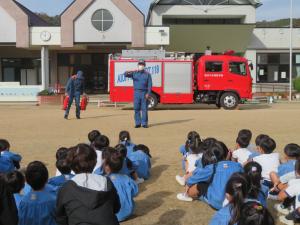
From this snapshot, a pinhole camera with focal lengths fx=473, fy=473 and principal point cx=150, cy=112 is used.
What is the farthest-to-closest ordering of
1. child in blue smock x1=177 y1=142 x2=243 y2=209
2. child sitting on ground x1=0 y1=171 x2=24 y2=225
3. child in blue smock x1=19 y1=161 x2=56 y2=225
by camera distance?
child in blue smock x1=177 y1=142 x2=243 y2=209, child in blue smock x1=19 y1=161 x2=56 y2=225, child sitting on ground x1=0 y1=171 x2=24 y2=225

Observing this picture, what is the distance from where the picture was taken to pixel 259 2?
36.5 m

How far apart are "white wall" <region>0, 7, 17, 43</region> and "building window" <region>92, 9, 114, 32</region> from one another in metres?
5.21

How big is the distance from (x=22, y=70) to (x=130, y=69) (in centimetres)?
1746

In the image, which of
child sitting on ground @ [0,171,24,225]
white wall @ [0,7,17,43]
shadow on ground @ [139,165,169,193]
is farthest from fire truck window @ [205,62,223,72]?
child sitting on ground @ [0,171,24,225]

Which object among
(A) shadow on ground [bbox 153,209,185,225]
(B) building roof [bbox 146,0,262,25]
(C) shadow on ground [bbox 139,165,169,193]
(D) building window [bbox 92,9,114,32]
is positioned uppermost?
(B) building roof [bbox 146,0,262,25]

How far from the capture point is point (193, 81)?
22422 millimetres

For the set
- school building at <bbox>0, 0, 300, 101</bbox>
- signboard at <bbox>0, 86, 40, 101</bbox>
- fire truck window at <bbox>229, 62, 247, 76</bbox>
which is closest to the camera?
fire truck window at <bbox>229, 62, 247, 76</bbox>

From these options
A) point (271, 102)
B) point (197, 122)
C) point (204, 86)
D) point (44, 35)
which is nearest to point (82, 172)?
point (197, 122)

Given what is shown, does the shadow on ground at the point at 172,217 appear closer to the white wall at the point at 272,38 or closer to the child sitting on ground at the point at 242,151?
the child sitting on ground at the point at 242,151

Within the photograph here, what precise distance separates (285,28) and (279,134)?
2809cm

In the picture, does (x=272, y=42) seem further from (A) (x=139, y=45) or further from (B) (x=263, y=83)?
(A) (x=139, y=45)

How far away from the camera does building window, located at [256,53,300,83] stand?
39000 mm

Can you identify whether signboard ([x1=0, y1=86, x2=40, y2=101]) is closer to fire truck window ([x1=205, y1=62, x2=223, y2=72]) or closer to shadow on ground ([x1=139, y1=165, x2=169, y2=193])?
fire truck window ([x1=205, y1=62, x2=223, y2=72])

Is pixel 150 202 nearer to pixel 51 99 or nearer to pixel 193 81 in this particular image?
pixel 193 81
